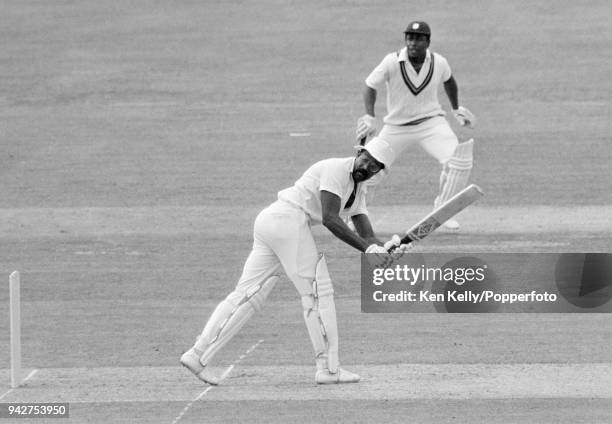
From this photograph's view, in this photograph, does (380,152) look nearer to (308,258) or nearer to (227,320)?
(308,258)

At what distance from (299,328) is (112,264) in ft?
9.72

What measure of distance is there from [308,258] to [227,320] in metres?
0.67

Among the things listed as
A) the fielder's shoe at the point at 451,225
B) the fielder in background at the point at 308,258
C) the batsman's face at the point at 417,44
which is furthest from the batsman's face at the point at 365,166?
the fielder's shoe at the point at 451,225

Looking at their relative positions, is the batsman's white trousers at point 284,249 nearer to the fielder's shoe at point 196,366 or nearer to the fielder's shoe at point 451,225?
the fielder's shoe at point 196,366

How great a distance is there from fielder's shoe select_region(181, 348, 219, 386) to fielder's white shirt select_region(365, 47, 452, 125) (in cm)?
514

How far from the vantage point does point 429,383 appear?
9680 millimetres

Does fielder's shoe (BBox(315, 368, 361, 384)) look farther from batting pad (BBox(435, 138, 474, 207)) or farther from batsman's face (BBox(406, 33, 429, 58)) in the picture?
batsman's face (BBox(406, 33, 429, 58))

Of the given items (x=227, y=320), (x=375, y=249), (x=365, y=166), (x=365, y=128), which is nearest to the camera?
(x=375, y=249)

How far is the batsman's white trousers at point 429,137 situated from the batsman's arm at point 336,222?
15.5 feet

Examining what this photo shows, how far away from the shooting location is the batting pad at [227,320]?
9.67 metres

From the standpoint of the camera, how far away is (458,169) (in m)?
14.1

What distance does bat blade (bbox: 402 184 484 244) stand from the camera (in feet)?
32.0

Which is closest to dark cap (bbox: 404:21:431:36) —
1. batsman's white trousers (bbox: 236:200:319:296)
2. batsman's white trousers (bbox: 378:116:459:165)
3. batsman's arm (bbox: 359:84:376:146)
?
batsman's arm (bbox: 359:84:376:146)

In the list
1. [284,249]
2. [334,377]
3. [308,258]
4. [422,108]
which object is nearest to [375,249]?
[308,258]
